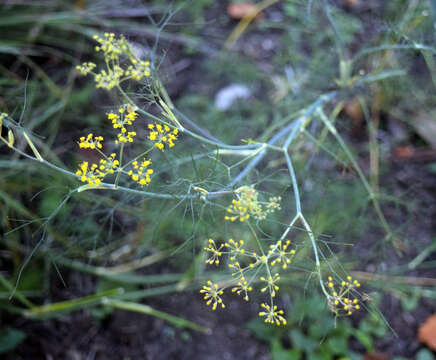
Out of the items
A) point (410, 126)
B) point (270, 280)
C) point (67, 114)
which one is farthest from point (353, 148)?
point (67, 114)

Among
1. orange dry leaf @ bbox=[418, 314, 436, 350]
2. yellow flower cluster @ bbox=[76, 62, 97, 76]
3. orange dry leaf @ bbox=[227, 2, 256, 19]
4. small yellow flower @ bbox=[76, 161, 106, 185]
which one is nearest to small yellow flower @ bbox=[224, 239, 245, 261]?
small yellow flower @ bbox=[76, 161, 106, 185]

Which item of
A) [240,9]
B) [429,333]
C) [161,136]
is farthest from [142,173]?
[240,9]

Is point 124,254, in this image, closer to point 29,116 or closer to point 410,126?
point 29,116

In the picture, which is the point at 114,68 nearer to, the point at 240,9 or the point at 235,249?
the point at 235,249

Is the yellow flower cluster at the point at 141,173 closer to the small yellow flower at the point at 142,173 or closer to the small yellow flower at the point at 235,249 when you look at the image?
the small yellow flower at the point at 142,173

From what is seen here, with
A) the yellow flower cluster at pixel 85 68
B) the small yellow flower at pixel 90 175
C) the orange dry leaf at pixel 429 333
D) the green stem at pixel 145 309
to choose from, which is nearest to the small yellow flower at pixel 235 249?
the small yellow flower at pixel 90 175

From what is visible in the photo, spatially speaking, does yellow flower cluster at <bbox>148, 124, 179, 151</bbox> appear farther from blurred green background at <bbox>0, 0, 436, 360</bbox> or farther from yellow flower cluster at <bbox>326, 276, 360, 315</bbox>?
yellow flower cluster at <bbox>326, 276, 360, 315</bbox>

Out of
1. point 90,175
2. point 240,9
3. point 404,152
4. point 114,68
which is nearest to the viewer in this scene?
point 90,175
